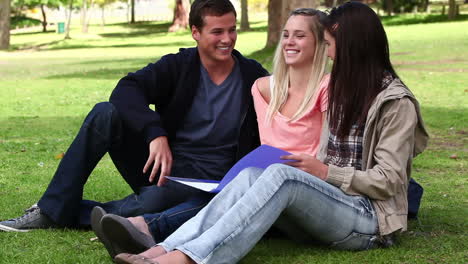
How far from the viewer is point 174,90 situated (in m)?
5.12

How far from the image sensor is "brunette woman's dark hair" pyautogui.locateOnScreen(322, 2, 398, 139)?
414 centimetres

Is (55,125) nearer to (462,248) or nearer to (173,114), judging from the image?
(173,114)

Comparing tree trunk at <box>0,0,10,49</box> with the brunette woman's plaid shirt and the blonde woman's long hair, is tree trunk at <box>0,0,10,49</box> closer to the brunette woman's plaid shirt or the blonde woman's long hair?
the blonde woman's long hair

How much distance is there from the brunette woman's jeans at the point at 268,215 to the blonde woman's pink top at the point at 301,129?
0.57 meters

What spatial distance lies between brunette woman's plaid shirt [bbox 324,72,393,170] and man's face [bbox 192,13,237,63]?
992mm

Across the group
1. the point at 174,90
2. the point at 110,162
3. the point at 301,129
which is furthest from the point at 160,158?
the point at 110,162

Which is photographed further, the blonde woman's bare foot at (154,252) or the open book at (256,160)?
the open book at (256,160)

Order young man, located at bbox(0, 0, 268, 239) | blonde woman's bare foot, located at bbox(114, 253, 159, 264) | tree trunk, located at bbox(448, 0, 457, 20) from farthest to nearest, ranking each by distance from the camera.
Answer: tree trunk, located at bbox(448, 0, 457, 20), young man, located at bbox(0, 0, 268, 239), blonde woman's bare foot, located at bbox(114, 253, 159, 264)

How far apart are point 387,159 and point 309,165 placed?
0.37 m

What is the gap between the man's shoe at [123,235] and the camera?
159 inches

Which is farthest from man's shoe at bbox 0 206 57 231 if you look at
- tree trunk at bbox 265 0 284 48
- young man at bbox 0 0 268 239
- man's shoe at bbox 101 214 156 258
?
tree trunk at bbox 265 0 284 48

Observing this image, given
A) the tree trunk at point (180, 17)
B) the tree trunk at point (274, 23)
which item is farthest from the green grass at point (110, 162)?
the tree trunk at point (180, 17)

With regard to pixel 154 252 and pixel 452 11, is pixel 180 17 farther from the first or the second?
pixel 154 252

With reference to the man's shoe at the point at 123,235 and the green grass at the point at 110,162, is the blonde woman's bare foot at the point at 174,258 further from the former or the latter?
the green grass at the point at 110,162
